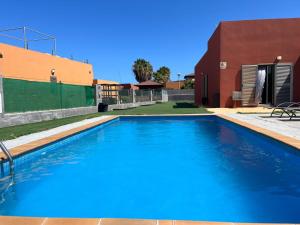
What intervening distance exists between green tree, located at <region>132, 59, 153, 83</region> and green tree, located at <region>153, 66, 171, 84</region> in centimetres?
192

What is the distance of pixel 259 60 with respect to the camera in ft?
53.3

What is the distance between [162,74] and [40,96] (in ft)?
169

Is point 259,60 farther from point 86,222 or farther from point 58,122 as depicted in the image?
point 86,222

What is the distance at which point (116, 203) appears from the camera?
373 cm

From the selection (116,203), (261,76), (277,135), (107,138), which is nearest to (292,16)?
(261,76)

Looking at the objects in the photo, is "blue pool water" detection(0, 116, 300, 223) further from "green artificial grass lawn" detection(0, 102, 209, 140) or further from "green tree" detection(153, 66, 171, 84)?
"green tree" detection(153, 66, 171, 84)

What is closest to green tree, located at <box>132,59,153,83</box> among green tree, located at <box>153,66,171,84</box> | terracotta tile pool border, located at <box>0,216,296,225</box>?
green tree, located at <box>153,66,171,84</box>

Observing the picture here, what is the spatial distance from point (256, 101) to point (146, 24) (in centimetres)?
1376

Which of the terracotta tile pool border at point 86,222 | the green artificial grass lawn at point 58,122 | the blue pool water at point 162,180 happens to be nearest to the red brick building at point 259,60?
the green artificial grass lawn at point 58,122

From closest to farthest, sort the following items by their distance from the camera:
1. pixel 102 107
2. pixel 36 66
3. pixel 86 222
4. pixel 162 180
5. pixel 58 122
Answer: pixel 86 222, pixel 162 180, pixel 58 122, pixel 36 66, pixel 102 107

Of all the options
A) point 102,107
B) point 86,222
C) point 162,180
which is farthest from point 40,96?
point 86,222

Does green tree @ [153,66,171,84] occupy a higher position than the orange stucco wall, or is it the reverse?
green tree @ [153,66,171,84]

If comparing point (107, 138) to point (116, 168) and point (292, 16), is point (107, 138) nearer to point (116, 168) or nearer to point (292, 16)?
point (116, 168)

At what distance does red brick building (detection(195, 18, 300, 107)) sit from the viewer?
1595cm
